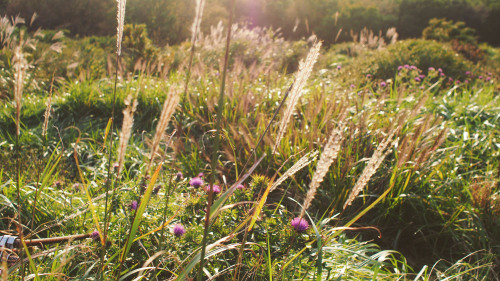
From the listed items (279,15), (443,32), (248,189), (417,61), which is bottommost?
(248,189)

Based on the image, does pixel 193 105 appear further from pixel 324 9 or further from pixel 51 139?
pixel 324 9

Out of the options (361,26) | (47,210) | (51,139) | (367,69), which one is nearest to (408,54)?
(367,69)

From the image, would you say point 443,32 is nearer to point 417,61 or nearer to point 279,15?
point 279,15

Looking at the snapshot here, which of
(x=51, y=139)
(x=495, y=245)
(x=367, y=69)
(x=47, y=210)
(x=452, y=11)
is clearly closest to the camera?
(x=47, y=210)

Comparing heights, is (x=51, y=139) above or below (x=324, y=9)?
below

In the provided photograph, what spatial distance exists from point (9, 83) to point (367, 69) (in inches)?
232

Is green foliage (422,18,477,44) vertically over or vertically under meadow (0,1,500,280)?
over

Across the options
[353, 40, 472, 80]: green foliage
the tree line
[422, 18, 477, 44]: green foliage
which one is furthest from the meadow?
[422, 18, 477, 44]: green foliage

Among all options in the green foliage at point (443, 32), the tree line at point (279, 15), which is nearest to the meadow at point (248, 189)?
the tree line at point (279, 15)

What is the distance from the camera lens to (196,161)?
254 centimetres


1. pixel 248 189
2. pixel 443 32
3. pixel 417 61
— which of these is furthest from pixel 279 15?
pixel 248 189

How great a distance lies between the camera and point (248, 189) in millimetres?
1738

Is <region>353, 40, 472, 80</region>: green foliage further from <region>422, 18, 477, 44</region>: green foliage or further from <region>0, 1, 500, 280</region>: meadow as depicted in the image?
<region>422, 18, 477, 44</region>: green foliage

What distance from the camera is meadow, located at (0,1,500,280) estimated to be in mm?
975
